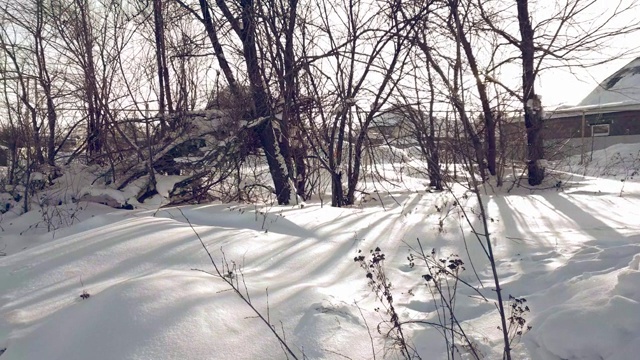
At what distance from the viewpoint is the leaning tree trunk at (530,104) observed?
8.18 meters

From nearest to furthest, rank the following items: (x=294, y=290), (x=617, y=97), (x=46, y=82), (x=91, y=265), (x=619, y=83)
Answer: (x=294, y=290)
(x=91, y=265)
(x=46, y=82)
(x=619, y=83)
(x=617, y=97)

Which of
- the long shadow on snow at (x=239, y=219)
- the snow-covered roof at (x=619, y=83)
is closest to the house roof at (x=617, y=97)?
the snow-covered roof at (x=619, y=83)

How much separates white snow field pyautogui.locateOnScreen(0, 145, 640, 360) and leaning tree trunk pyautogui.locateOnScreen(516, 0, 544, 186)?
373 centimetres

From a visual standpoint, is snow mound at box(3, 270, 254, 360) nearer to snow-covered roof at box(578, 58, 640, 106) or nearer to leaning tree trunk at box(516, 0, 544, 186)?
leaning tree trunk at box(516, 0, 544, 186)

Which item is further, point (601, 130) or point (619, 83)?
point (619, 83)

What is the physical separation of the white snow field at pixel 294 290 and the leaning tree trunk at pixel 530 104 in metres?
3.73

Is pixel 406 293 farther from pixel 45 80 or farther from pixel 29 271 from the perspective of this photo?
pixel 45 80

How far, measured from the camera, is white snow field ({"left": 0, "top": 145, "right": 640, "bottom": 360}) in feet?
6.88

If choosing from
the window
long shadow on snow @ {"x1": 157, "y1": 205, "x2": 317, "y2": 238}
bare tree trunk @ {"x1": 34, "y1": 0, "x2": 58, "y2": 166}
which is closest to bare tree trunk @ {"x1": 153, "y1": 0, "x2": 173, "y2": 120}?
bare tree trunk @ {"x1": 34, "y1": 0, "x2": 58, "y2": 166}

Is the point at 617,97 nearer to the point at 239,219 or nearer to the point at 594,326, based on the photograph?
the point at 239,219

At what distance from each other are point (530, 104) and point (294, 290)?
709 centimetres

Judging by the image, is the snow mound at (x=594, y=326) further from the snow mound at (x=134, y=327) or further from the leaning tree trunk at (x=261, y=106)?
the leaning tree trunk at (x=261, y=106)

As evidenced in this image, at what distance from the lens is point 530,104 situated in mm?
8297

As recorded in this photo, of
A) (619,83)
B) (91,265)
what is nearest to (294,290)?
(91,265)
